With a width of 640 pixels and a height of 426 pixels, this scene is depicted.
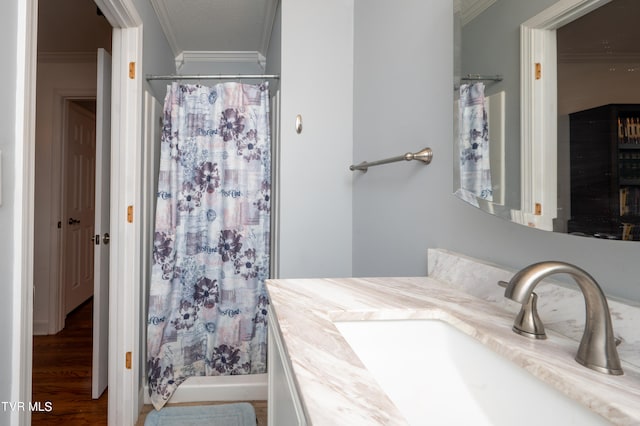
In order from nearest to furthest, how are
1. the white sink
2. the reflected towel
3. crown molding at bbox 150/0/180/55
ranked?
the white sink < the reflected towel < crown molding at bbox 150/0/180/55

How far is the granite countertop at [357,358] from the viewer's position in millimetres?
390

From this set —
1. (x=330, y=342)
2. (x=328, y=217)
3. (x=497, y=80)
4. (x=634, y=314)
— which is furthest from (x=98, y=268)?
(x=634, y=314)

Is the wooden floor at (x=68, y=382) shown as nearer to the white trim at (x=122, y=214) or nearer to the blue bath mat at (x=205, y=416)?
the blue bath mat at (x=205, y=416)

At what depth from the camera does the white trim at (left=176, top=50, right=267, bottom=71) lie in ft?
8.86

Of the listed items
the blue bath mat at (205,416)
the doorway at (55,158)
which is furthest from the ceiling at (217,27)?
the blue bath mat at (205,416)

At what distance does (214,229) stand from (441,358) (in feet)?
4.88

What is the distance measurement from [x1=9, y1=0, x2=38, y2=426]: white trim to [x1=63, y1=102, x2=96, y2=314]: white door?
2.54 m

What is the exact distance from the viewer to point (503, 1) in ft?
2.48

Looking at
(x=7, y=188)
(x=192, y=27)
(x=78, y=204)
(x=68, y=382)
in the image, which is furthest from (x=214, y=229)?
(x=78, y=204)


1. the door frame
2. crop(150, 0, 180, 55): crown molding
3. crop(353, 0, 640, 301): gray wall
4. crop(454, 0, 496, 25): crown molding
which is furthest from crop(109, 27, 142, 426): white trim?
crop(454, 0, 496, 25): crown molding

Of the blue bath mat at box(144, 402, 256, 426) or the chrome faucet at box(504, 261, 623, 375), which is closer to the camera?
the chrome faucet at box(504, 261, 623, 375)

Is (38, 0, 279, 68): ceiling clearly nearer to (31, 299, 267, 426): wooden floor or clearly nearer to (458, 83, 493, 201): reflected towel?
(458, 83, 493, 201): reflected towel

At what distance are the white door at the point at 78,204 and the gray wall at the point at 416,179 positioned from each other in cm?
281

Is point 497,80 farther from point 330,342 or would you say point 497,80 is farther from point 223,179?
point 223,179
